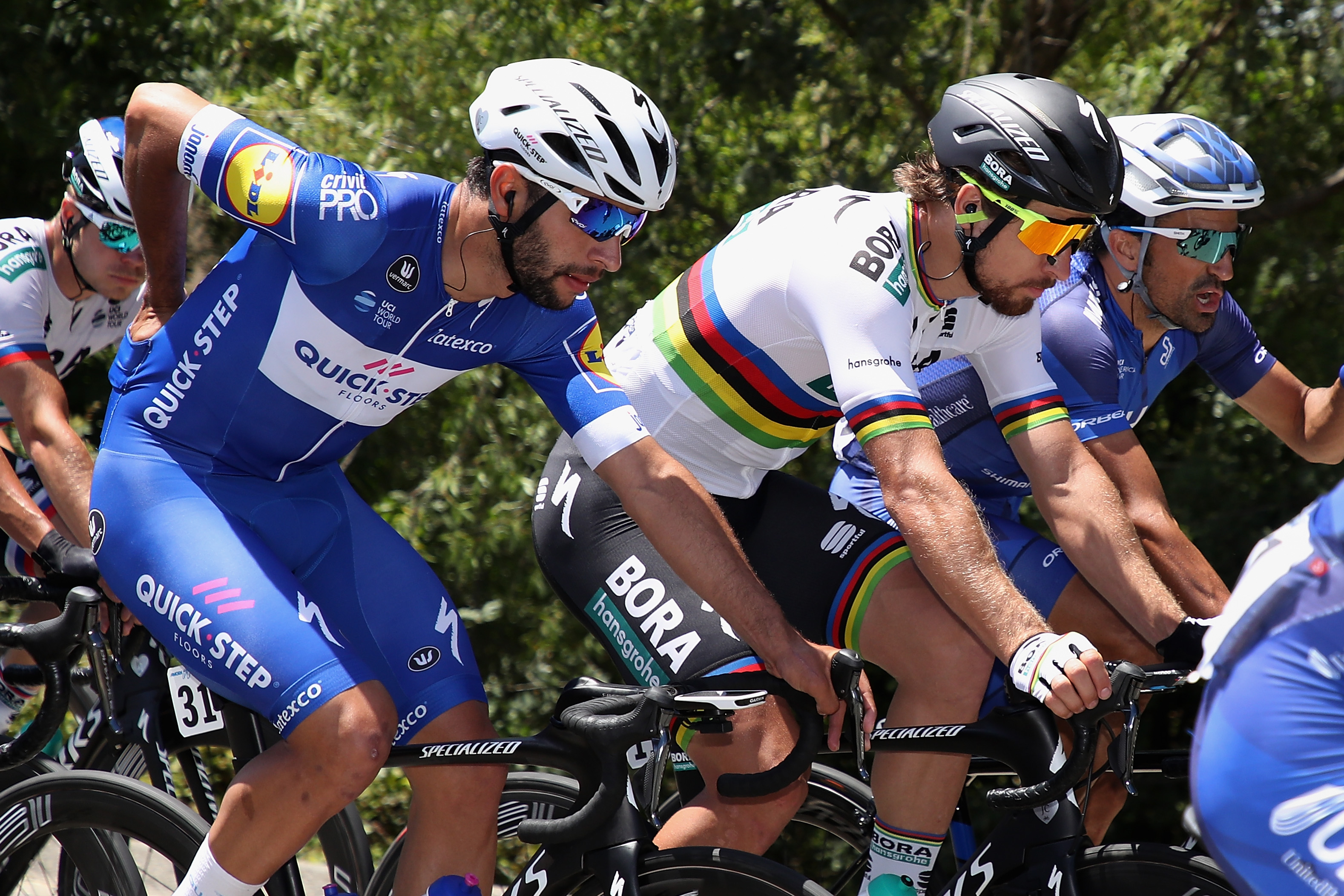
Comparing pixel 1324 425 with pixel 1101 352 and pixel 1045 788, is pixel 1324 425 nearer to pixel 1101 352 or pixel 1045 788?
pixel 1101 352

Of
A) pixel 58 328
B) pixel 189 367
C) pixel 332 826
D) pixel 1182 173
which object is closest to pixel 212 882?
pixel 332 826

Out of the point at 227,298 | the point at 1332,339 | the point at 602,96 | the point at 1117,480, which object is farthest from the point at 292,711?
the point at 1332,339

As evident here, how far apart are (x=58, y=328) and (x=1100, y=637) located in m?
3.41

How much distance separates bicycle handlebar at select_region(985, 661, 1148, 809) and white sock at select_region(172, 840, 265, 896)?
1.42m

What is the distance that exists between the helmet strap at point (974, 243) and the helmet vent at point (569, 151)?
2.66ft

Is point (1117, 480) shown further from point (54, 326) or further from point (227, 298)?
point (54, 326)

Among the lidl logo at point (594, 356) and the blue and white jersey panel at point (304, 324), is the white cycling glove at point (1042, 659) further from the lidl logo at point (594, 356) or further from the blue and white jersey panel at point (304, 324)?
the lidl logo at point (594, 356)

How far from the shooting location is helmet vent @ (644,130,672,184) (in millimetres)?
2658

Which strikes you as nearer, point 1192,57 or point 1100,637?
point 1100,637

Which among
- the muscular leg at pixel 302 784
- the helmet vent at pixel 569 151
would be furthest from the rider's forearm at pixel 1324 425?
the muscular leg at pixel 302 784

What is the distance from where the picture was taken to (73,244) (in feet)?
13.9

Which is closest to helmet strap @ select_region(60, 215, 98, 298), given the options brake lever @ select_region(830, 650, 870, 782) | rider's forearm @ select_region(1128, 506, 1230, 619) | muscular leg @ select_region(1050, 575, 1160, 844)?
brake lever @ select_region(830, 650, 870, 782)

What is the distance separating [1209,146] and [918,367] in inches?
39.8

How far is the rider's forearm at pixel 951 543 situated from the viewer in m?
2.44
